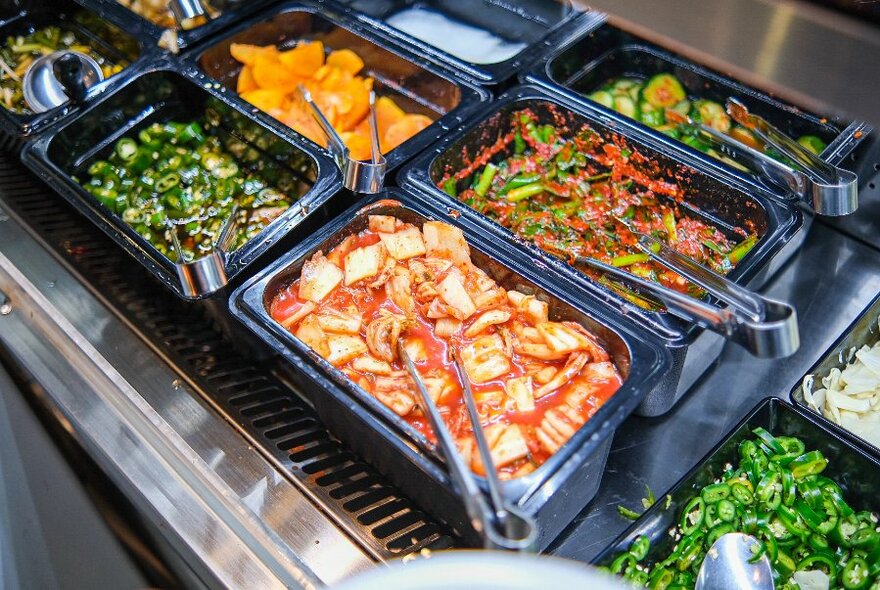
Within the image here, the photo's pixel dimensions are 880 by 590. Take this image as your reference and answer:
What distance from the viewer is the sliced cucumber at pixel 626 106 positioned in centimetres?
295

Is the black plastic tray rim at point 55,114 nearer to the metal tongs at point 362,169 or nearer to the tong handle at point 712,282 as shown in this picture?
the metal tongs at point 362,169

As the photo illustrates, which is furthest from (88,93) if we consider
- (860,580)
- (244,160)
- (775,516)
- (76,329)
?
(860,580)

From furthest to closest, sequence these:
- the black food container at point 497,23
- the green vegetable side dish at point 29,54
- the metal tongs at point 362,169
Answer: the green vegetable side dish at point 29,54
the black food container at point 497,23
the metal tongs at point 362,169

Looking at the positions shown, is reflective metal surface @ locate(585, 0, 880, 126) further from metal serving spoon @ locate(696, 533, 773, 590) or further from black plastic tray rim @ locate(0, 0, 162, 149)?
black plastic tray rim @ locate(0, 0, 162, 149)

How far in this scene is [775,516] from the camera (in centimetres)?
193

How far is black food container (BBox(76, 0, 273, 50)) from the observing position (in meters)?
3.09

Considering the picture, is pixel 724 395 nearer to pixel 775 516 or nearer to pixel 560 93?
pixel 775 516

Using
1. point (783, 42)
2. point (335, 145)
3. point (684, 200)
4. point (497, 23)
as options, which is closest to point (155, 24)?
point (335, 145)

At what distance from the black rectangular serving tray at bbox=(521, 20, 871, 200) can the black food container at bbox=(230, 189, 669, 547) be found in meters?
0.85

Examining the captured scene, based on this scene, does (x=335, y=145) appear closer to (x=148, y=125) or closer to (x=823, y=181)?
(x=148, y=125)

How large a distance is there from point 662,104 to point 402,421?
183cm

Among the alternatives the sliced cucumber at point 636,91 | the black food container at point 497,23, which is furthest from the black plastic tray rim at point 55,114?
the sliced cucumber at point 636,91

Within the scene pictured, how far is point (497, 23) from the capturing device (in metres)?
3.29

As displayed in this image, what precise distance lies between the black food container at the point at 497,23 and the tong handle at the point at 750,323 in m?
1.33
